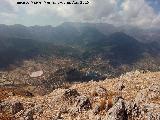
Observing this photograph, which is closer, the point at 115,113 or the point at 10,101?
the point at 115,113

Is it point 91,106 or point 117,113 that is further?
point 91,106

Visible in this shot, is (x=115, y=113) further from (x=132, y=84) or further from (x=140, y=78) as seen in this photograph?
(x=140, y=78)

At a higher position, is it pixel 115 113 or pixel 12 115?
pixel 115 113

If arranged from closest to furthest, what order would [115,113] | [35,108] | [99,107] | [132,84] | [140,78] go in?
[115,113] < [99,107] < [35,108] < [132,84] < [140,78]

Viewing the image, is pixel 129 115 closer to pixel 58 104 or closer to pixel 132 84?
pixel 58 104

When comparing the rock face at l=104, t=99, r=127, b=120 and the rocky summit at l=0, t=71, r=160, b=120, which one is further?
the rocky summit at l=0, t=71, r=160, b=120

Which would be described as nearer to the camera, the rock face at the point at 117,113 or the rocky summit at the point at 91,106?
the rock face at the point at 117,113

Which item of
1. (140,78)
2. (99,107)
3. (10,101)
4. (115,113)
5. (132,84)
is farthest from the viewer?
(140,78)

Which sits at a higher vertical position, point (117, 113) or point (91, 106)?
point (117, 113)

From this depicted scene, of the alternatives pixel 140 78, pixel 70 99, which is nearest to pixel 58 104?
pixel 70 99
